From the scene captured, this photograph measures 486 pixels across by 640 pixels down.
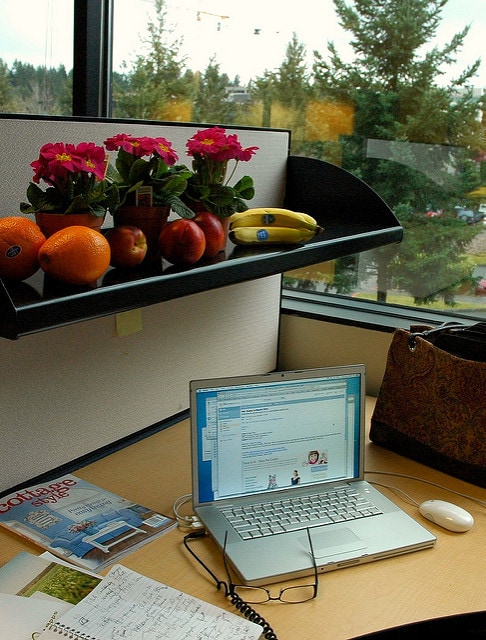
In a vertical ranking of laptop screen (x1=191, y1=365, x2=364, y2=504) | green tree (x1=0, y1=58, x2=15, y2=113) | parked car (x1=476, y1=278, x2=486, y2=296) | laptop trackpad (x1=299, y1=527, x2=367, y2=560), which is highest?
green tree (x1=0, y1=58, x2=15, y2=113)

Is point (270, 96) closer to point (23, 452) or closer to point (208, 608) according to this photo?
point (23, 452)

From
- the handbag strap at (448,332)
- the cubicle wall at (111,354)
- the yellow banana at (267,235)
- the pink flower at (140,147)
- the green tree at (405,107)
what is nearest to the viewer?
the pink flower at (140,147)

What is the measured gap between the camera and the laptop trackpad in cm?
147

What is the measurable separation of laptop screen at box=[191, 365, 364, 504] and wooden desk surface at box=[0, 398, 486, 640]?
146mm

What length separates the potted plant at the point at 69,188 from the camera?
126 cm

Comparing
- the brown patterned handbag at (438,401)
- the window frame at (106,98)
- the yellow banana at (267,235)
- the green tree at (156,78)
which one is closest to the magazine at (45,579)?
the yellow banana at (267,235)

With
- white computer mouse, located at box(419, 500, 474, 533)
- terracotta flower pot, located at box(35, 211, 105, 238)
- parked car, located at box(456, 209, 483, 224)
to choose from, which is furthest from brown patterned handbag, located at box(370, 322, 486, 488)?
terracotta flower pot, located at box(35, 211, 105, 238)

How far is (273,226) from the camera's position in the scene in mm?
1720

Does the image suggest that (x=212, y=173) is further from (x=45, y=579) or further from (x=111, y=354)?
(x=45, y=579)

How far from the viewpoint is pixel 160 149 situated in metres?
1.41

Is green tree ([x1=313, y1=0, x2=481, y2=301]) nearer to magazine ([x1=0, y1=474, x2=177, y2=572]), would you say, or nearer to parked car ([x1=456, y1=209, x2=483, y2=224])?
parked car ([x1=456, y1=209, x2=483, y2=224])

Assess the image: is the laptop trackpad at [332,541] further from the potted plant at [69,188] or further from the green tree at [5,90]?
the green tree at [5,90]

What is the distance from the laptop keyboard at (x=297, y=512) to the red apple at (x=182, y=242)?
541 millimetres

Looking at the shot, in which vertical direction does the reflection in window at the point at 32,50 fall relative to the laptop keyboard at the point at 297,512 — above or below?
above
